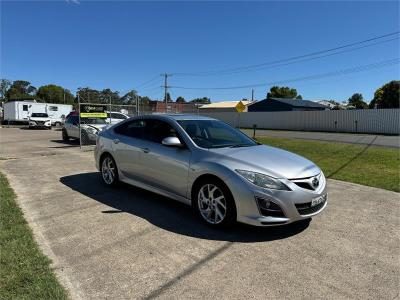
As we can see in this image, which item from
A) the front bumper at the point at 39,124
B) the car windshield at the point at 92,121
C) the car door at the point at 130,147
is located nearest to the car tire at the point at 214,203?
the car door at the point at 130,147

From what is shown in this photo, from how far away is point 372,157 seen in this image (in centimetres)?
1273

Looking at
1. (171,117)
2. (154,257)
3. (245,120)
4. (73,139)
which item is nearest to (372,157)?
(171,117)

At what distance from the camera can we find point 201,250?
4348mm

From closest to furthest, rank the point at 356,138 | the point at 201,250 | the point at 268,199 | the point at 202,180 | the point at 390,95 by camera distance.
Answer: the point at 201,250
the point at 268,199
the point at 202,180
the point at 356,138
the point at 390,95

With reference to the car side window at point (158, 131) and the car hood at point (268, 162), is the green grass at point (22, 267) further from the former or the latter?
the car hood at point (268, 162)

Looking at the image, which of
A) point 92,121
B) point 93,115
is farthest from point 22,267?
point 92,121

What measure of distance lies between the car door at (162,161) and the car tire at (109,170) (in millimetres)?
1005

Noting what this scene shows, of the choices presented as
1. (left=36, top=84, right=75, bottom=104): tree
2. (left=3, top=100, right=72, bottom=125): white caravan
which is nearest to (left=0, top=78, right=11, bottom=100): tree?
(left=36, top=84, right=75, bottom=104): tree

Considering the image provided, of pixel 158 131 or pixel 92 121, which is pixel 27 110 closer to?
pixel 92 121

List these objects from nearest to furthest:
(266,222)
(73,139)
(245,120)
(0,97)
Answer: (266,222), (73,139), (245,120), (0,97)

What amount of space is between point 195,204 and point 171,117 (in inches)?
65.7

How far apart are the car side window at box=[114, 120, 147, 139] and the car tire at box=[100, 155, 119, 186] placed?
0.57 m

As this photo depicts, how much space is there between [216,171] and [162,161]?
1198 mm

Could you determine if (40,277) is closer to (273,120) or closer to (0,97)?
(273,120)
